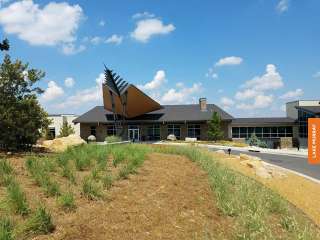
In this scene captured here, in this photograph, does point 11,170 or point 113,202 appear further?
point 11,170

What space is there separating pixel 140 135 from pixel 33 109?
3435 centimetres

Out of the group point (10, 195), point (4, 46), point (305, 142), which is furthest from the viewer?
point (305, 142)

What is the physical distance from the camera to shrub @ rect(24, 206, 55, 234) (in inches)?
228

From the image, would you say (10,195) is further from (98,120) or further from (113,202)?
(98,120)

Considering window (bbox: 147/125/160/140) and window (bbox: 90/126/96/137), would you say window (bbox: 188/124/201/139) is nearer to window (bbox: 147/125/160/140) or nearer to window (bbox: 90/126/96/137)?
window (bbox: 147/125/160/140)

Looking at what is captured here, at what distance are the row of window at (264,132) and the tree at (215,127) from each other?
22.5ft

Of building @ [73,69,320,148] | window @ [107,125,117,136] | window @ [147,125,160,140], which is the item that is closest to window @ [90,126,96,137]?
building @ [73,69,320,148]

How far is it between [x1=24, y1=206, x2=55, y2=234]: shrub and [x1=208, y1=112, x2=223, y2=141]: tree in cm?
4448

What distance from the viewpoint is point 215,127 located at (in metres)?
49.8

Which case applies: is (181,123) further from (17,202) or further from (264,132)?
(17,202)

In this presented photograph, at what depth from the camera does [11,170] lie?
29.6 ft

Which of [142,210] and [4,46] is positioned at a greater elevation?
[4,46]

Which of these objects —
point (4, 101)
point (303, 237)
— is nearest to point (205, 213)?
point (303, 237)

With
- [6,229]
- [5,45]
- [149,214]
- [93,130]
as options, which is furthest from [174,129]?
[6,229]
